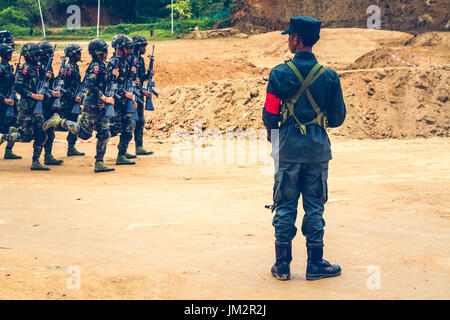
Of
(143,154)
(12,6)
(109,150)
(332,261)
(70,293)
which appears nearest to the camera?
(70,293)

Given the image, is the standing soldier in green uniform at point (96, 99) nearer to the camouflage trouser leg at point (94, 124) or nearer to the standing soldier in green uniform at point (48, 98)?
the camouflage trouser leg at point (94, 124)

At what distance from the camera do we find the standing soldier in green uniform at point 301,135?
4949 millimetres

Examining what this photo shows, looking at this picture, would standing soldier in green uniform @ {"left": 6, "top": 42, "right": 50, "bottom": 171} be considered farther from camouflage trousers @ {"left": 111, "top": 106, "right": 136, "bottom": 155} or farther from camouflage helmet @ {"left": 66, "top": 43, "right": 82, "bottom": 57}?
camouflage trousers @ {"left": 111, "top": 106, "right": 136, "bottom": 155}

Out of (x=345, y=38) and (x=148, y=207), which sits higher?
(x=345, y=38)

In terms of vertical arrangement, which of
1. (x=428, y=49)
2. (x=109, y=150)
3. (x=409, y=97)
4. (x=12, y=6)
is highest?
(x=12, y=6)

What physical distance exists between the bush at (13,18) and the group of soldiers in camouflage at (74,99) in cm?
3067

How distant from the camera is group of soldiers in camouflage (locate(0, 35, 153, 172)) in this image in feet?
35.7

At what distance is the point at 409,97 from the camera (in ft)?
52.3

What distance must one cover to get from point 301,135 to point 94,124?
264 inches

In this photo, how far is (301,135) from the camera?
Result: 5.00m

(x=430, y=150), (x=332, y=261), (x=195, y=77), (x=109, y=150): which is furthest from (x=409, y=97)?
(x=332, y=261)

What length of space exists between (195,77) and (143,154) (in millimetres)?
9937

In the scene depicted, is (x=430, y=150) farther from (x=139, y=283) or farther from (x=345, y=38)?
(x=345, y=38)

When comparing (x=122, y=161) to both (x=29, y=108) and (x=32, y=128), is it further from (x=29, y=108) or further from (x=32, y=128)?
(x=29, y=108)
